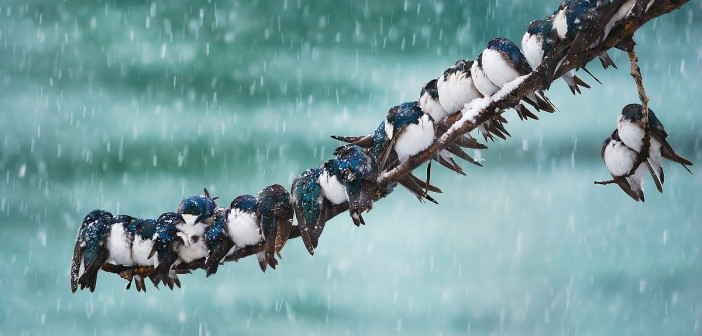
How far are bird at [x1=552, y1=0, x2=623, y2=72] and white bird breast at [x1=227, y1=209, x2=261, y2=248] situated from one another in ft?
3.82

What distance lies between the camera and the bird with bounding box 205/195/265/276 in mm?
2660

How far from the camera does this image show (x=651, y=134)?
103 inches

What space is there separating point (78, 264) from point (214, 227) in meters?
0.55

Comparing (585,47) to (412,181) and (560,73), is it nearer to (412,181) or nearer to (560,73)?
(560,73)

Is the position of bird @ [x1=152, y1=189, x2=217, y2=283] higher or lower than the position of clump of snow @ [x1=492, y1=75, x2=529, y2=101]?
lower

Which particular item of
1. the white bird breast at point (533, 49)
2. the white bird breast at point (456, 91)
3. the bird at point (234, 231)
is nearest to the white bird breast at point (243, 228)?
the bird at point (234, 231)

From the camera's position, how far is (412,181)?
2613mm

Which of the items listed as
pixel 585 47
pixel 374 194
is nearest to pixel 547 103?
pixel 585 47

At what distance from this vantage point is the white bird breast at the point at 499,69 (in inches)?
96.7

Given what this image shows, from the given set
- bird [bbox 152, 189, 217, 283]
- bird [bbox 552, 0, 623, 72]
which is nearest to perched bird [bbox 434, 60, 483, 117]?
bird [bbox 552, 0, 623, 72]

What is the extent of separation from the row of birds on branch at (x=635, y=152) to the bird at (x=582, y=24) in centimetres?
45

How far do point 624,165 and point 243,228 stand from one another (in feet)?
4.63

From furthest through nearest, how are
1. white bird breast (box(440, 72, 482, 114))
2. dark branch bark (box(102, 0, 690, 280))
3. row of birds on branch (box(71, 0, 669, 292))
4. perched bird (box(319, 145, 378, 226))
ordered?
white bird breast (box(440, 72, 482, 114)) → perched bird (box(319, 145, 378, 226)) → row of birds on branch (box(71, 0, 669, 292)) → dark branch bark (box(102, 0, 690, 280))

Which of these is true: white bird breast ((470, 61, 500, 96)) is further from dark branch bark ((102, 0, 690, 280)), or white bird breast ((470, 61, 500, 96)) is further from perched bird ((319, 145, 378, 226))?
perched bird ((319, 145, 378, 226))
